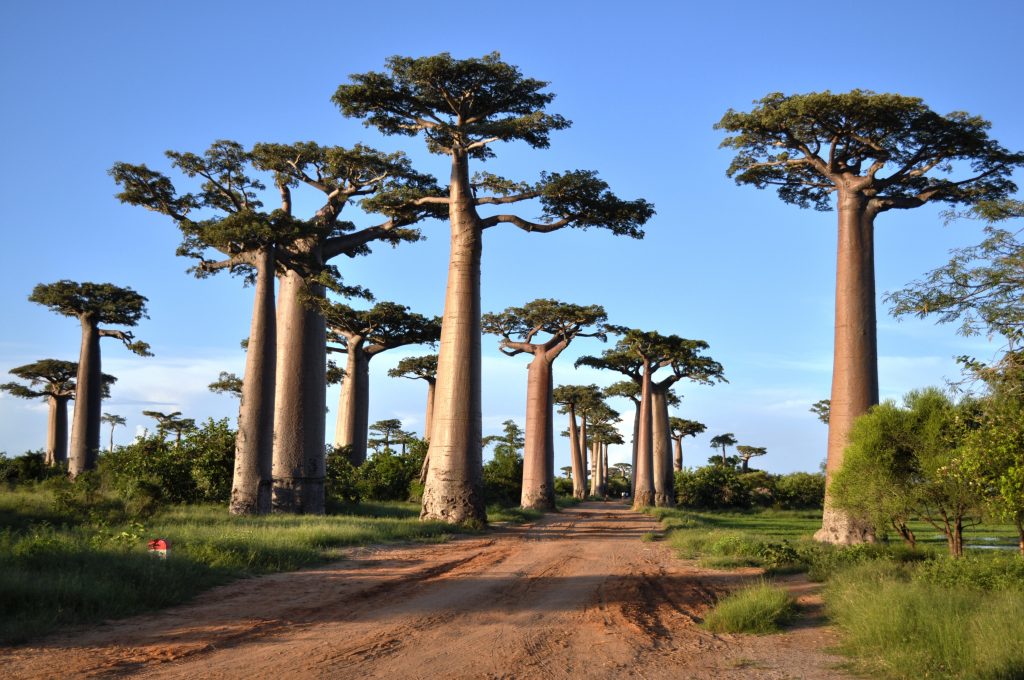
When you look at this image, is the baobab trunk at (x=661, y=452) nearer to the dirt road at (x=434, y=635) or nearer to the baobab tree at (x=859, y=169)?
the baobab tree at (x=859, y=169)

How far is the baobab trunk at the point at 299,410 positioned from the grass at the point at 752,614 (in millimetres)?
13997

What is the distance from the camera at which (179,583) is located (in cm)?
788

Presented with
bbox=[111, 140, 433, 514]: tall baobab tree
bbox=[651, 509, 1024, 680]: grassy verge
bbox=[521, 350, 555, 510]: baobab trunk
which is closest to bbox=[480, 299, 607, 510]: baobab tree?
bbox=[521, 350, 555, 510]: baobab trunk

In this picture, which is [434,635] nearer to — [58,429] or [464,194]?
[464,194]

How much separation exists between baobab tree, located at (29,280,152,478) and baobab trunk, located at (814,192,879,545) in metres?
24.9

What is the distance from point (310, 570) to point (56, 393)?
39606 millimetres

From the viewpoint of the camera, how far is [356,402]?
33.1 metres

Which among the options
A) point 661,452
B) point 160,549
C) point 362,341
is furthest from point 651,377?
point 160,549

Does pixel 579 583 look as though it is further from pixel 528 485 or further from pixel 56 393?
pixel 56 393

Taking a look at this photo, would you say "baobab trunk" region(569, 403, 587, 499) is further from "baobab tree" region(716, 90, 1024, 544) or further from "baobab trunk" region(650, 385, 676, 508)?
"baobab tree" region(716, 90, 1024, 544)

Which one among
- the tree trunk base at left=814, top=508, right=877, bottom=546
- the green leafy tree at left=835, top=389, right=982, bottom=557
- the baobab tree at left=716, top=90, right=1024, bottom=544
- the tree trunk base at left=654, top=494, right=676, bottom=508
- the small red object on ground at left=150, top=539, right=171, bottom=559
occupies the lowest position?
the tree trunk base at left=654, top=494, right=676, bottom=508

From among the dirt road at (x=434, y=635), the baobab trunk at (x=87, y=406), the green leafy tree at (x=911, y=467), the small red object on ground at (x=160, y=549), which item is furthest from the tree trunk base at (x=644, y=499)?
the small red object on ground at (x=160, y=549)

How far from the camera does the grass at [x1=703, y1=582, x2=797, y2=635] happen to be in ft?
23.2

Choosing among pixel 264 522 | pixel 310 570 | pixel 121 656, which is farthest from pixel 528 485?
pixel 121 656
